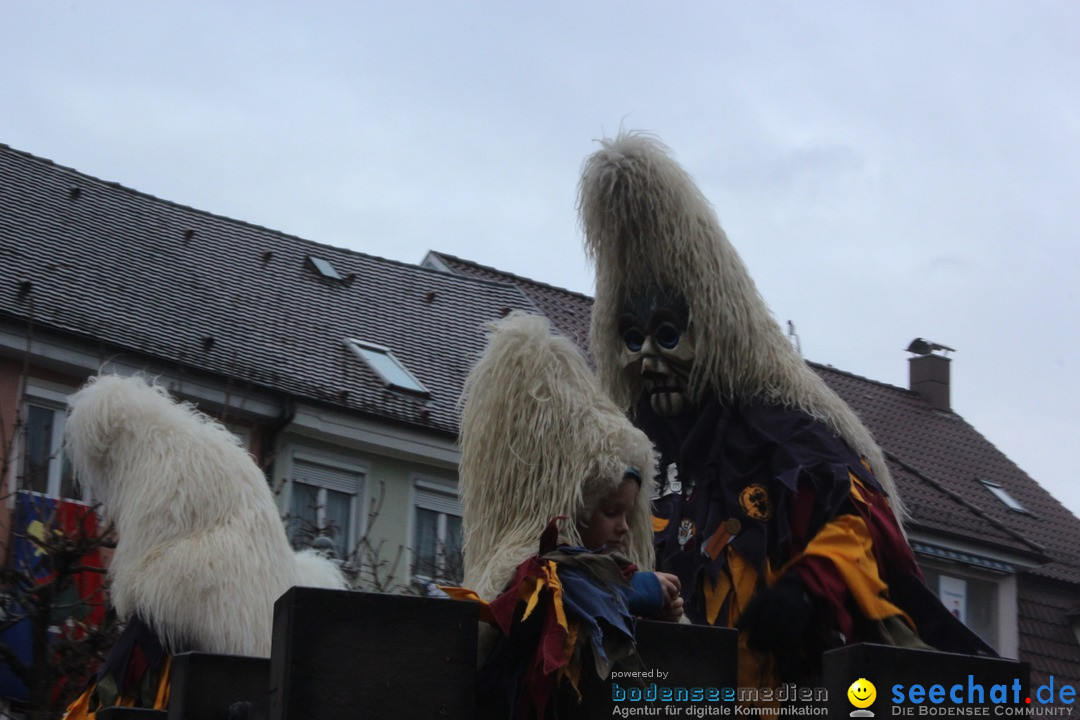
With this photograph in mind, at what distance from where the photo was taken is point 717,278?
521 cm

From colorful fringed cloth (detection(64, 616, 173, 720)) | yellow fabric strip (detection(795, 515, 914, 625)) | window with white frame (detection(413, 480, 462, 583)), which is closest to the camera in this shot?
yellow fabric strip (detection(795, 515, 914, 625))

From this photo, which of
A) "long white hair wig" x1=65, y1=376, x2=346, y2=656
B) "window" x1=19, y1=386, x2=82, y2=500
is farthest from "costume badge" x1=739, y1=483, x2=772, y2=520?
"window" x1=19, y1=386, x2=82, y2=500

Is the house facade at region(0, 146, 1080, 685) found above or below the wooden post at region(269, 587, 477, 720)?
above

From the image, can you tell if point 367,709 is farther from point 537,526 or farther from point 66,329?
point 66,329

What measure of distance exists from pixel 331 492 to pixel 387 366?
84.0 inches

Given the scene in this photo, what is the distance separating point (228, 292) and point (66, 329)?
3.82 m

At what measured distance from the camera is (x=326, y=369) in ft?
59.0

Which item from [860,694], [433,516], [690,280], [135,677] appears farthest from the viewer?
[433,516]

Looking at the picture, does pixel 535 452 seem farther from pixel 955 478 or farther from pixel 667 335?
pixel 955 478

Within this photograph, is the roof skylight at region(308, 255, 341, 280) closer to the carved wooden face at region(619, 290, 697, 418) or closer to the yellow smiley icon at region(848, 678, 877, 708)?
the carved wooden face at region(619, 290, 697, 418)

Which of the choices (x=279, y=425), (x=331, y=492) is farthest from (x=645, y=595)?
(x=331, y=492)

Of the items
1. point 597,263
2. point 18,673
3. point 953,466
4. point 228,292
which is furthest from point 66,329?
point 953,466

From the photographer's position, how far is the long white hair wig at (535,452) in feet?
13.7

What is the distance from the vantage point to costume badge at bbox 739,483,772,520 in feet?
16.0
